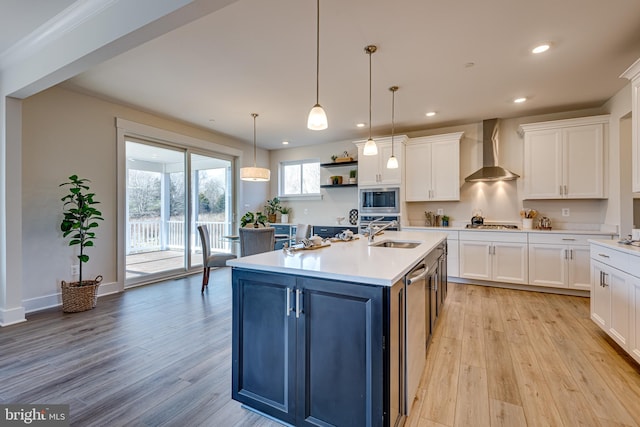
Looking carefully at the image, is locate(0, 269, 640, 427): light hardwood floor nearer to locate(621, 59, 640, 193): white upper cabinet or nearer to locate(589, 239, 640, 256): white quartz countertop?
locate(589, 239, 640, 256): white quartz countertop

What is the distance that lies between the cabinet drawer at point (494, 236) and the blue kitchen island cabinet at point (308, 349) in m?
3.77

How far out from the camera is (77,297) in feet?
10.7

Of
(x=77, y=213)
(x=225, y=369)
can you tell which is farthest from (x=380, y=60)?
(x=77, y=213)

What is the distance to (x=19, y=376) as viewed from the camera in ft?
6.59

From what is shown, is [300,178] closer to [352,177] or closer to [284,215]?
[284,215]

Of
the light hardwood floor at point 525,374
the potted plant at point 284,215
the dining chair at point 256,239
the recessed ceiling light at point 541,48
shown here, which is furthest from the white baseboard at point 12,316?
the recessed ceiling light at point 541,48

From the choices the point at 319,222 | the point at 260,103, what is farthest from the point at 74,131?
the point at 319,222

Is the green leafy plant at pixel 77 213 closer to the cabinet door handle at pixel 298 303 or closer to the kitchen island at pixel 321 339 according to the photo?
the kitchen island at pixel 321 339

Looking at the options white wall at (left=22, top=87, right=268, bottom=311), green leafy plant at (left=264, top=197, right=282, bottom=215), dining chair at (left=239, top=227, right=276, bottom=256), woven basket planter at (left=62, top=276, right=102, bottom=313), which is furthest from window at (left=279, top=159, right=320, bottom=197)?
woven basket planter at (left=62, top=276, right=102, bottom=313)

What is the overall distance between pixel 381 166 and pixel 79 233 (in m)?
4.58

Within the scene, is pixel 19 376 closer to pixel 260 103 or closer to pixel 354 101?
pixel 260 103

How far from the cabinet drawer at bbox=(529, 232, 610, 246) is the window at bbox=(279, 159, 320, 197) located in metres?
3.95

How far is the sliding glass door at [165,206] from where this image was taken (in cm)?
446

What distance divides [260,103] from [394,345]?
3598 millimetres
